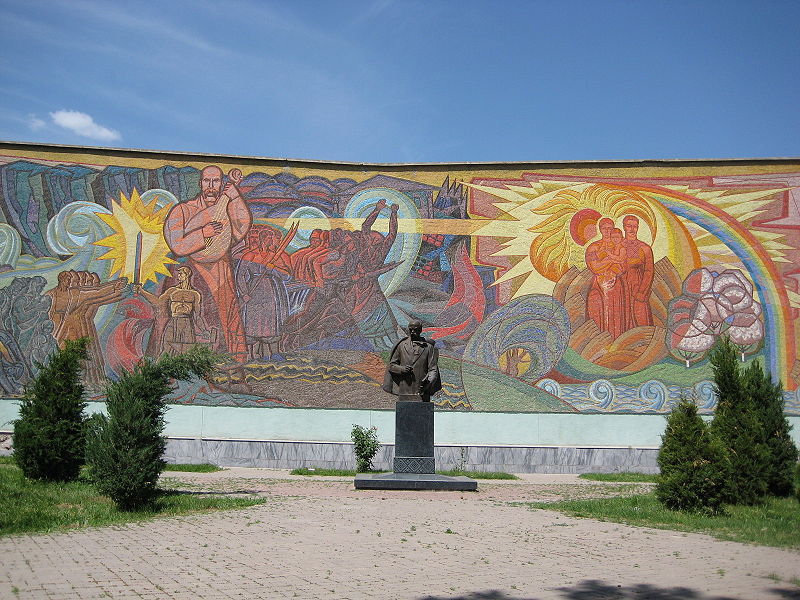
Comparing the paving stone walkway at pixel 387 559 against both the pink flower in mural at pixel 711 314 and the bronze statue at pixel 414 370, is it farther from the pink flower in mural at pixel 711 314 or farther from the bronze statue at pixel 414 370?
the pink flower in mural at pixel 711 314

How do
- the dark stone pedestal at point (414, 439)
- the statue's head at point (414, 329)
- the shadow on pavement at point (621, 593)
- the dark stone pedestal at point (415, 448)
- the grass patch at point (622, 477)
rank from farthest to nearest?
the grass patch at point (622, 477) → the statue's head at point (414, 329) → the dark stone pedestal at point (414, 439) → the dark stone pedestal at point (415, 448) → the shadow on pavement at point (621, 593)

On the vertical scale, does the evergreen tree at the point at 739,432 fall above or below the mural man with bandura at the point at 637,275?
below

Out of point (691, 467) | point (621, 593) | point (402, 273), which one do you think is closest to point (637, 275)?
point (402, 273)

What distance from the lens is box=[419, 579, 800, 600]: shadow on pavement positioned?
5211mm

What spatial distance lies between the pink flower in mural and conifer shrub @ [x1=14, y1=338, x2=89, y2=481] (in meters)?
13.3

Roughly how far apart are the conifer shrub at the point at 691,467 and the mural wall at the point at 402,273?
7912mm

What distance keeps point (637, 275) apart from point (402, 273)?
5.78 metres

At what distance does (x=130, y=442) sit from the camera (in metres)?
9.24

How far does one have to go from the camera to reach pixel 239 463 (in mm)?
17469

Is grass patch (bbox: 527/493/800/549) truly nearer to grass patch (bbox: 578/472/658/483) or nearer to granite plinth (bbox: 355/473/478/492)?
granite plinth (bbox: 355/473/478/492)

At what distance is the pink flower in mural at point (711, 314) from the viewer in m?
18.1

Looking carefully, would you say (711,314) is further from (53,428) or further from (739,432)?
(53,428)

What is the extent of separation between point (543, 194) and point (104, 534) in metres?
14.0

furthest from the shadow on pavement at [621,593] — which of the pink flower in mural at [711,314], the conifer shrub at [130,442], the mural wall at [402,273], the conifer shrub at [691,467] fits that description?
the pink flower in mural at [711,314]
